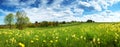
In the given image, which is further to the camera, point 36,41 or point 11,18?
point 11,18

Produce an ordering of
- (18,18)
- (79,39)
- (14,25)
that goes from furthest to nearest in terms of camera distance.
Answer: (14,25)
(18,18)
(79,39)

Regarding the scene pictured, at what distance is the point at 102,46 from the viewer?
361 inches

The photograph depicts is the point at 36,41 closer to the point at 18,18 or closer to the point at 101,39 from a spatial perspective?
the point at 101,39

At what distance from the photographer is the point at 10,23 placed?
4894 inches

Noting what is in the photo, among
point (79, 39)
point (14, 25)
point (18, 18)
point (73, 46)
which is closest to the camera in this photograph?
point (73, 46)

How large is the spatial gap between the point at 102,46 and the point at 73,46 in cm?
122

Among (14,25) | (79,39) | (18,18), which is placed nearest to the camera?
(79,39)

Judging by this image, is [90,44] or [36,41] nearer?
[90,44]

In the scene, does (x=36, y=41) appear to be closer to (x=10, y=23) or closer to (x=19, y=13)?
(x=19, y=13)

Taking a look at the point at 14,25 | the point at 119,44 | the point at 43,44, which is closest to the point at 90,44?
the point at 119,44

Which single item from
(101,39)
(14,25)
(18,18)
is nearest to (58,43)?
(101,39)

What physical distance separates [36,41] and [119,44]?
10.9 feet

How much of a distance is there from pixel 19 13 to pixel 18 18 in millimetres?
2504

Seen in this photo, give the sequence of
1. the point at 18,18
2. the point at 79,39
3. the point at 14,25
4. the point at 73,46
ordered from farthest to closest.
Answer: the point at 14,25
the point at 18,18
the point at 79,39
the point at 73,46
